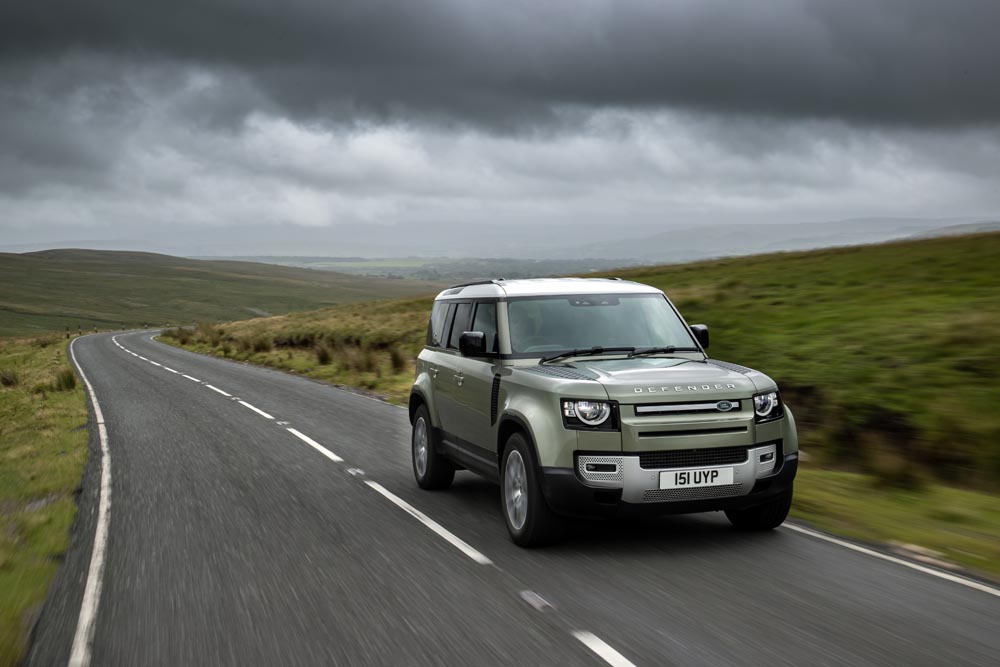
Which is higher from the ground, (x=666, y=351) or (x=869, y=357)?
(x=666, y=351)

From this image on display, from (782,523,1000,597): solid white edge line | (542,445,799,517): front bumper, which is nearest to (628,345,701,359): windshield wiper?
(542,445,799,517): front bumper

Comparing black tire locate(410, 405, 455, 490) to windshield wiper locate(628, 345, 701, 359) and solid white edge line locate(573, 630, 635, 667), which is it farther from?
solid white edge line locate(573, 630, 635, 667)

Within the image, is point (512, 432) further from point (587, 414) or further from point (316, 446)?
point (316, 446)

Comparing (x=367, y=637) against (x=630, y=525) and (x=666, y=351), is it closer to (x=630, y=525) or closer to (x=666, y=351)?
(x=630, y=525)

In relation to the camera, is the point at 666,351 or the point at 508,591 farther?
the point at 666,351

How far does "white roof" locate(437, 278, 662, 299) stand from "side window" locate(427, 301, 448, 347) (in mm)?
885

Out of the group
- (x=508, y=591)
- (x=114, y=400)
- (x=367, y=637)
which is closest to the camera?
(x=367, y=637)

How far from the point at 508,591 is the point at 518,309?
2.80 m

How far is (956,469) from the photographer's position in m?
9.49

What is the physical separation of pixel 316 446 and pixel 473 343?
5.83 m

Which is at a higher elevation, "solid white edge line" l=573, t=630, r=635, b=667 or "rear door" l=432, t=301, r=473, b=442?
"rear door" l=432, t=301, r=473, b=442

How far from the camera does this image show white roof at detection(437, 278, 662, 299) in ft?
25.5

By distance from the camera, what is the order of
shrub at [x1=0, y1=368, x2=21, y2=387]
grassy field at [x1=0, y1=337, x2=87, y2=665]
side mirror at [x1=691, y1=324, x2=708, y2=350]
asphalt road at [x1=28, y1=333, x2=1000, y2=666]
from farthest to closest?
shrub at [x1=0, y1=368, x2=21, y2=387] → side mirror at [x1=691, y1=324, x2=708, y2=350] → grassy field at [x1=0, y1=337, x2=87, y2=665] → asphalt road at [x1=28, y1=333, x2=1000, y2=666]

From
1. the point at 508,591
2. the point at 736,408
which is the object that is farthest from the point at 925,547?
the point at 508,591
